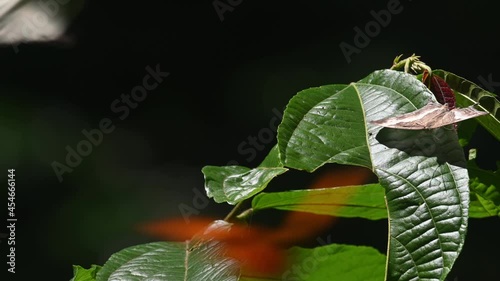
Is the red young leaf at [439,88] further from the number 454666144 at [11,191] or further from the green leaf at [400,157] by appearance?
the number 454666144 at [11,191]

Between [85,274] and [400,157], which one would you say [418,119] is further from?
[85,274]

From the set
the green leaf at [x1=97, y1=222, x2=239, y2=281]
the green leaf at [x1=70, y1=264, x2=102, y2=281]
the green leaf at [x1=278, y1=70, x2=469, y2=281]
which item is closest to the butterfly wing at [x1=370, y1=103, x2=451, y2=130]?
the green leaf at [x1=278, y1=70, x2=469, y2=281]

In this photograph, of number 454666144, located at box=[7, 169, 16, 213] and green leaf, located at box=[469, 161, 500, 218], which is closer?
green leaf, located at box=[469, 161, 500, 218]

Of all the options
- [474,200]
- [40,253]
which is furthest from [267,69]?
[474,200]

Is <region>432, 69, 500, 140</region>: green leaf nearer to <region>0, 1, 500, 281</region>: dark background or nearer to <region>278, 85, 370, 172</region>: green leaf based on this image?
<region>278, 85, 370, 172</region>: green leaf

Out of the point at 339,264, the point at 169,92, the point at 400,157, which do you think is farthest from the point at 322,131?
the point at 169,92

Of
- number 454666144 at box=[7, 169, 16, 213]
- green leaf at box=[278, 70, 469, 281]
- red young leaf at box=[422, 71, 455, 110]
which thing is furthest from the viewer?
number 454666144 at box=[7, 169, 16, 213]

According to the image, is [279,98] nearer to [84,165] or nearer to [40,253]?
[84,165]

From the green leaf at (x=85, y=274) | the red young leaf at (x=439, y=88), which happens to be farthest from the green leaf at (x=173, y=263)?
the red young leaf at (x=439, y=88)
